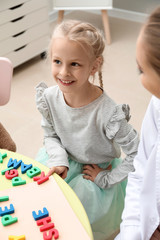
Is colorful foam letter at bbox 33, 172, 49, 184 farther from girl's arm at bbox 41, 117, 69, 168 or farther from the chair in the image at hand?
the chair

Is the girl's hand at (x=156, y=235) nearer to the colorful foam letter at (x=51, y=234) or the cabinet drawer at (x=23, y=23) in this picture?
the colorful foam letter at (x=51, y=234)

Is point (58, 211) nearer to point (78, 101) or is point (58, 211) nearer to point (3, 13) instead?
point (78, 101)

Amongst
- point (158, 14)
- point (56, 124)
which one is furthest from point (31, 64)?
point (158, 14)

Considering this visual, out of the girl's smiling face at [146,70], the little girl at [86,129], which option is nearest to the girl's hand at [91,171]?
the little girl at [86,129]

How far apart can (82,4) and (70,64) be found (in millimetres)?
2222

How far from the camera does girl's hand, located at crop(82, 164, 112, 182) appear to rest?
1350 millimetres

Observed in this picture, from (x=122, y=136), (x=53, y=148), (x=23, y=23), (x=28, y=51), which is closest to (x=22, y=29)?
(x=23, y=23)

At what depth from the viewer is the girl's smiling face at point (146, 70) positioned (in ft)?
2.55

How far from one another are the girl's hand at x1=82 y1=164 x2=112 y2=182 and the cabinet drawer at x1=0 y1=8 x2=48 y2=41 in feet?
5.31

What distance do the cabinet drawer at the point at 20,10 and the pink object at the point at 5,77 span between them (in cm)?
141

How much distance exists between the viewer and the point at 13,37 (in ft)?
9.09

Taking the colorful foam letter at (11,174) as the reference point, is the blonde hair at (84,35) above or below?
above

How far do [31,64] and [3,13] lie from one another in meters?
0.52

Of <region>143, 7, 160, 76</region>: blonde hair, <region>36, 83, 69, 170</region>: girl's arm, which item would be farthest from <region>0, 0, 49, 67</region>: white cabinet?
<region>143, 7, 160, 76</region>: blonde hair
